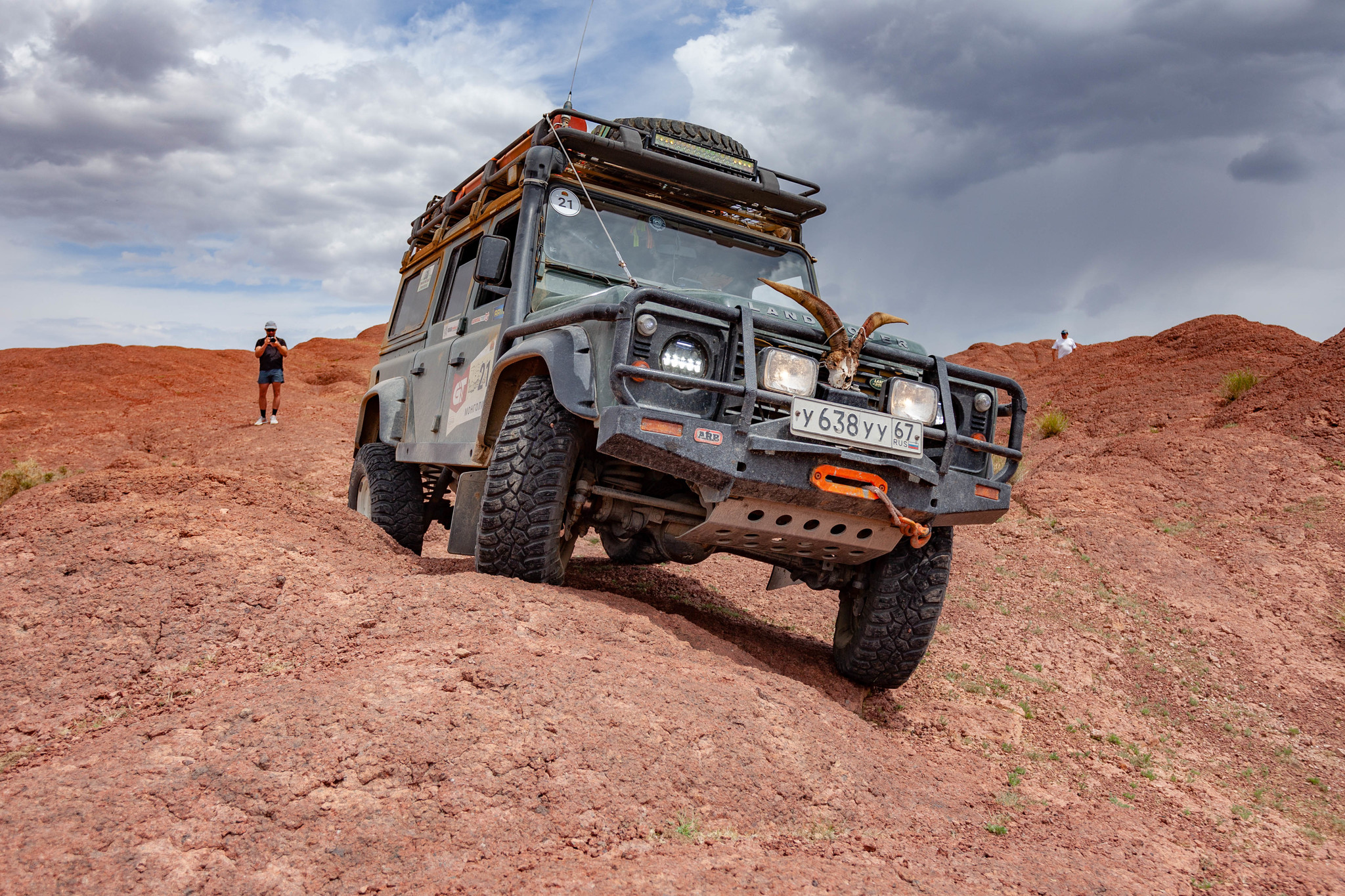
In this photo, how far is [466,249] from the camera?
21.2 ft

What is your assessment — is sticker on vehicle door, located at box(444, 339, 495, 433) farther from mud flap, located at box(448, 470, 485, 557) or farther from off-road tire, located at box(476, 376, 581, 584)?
off-road tire, located at box(476, 376, 581, 584)

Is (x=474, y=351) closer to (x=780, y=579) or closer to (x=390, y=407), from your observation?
(x=390, y=407)

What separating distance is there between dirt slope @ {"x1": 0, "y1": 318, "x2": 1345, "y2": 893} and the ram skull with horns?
1.36 m

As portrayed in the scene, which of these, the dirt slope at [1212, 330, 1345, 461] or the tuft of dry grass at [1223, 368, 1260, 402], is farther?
the tuft of dry grass at [1223, 368, 1260, 402]

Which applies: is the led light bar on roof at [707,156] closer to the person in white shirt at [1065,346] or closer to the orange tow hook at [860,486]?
the orange tow hook at [860,486]

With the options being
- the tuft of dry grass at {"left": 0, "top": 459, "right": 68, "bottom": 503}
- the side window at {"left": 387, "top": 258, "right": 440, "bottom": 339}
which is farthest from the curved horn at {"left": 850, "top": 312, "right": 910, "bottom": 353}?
the tuft of dry grass at {"left": 0, "top": 459, "right": 68, "bottom": 503}

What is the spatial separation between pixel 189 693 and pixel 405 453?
3510mm

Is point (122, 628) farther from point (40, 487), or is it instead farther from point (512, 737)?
point (40, 487)

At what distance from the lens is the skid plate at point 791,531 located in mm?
3957

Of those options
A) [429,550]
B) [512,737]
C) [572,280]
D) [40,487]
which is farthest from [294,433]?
[512,737]

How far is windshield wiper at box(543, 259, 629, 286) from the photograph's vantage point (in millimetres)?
5117

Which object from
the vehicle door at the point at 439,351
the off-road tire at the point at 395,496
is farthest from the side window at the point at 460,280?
the off-road tire at the point at 395,496

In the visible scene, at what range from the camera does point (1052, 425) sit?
14.9 metres

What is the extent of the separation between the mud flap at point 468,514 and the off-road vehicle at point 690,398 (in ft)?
0.05
